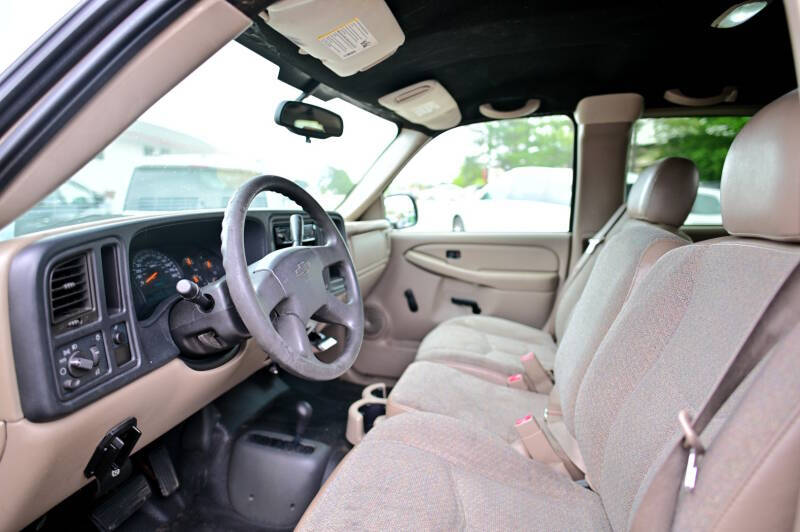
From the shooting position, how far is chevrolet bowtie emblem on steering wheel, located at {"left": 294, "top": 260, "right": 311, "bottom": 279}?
3.79 feet

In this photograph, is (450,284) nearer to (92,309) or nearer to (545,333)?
(545,333)

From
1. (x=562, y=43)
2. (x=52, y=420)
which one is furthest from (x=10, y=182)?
(x=562, y=43)

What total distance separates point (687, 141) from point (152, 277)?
278 centimetres

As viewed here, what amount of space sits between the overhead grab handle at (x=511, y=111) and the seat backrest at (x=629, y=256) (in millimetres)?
1016

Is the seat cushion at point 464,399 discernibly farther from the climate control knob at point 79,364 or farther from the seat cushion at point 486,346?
the climate control knob at point 79,364

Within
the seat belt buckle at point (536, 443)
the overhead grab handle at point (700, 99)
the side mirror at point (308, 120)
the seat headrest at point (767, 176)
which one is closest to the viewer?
the seat headrest at point (767, 176)

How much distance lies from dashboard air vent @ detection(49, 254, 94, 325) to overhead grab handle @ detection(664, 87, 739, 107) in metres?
2.57

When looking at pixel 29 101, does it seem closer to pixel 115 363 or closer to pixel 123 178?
pixel 115 363

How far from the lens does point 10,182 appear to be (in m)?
0.76

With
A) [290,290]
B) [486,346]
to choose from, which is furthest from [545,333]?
[290,290]

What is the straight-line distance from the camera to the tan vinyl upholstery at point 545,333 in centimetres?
151

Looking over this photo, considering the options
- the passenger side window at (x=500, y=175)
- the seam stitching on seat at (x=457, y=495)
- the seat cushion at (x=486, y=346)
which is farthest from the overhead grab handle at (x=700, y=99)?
the seam stitching on seat at (x=457, y=495)

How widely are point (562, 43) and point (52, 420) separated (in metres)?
1.92

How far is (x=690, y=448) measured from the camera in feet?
2.11
